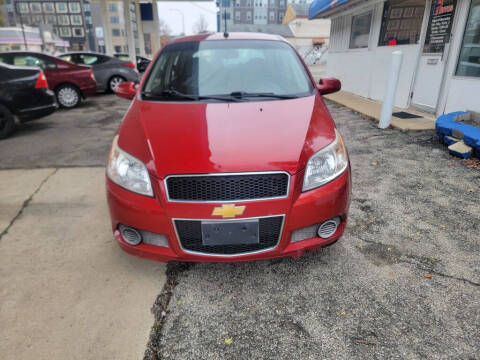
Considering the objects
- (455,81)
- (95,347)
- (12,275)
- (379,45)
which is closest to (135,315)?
(95,347)

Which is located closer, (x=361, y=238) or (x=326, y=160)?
(x=326, y=160)

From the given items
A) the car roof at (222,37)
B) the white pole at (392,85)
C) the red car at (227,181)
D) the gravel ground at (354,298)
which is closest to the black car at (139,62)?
the car roof at (222,37)

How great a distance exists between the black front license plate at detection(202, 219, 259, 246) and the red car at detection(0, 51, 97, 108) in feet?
28.3

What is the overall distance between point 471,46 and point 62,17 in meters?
105

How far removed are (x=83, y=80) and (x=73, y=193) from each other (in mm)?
6387

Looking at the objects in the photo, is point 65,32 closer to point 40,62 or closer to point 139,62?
point 139,62

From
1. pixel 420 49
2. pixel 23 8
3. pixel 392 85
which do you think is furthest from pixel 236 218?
pixel 23 8

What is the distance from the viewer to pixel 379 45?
9.02 m

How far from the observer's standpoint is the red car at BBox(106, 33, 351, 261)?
200cm

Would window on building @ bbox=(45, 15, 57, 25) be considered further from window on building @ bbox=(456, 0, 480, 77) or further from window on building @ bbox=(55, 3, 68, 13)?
window on building @ bbox=(456, 0, 480, 77)

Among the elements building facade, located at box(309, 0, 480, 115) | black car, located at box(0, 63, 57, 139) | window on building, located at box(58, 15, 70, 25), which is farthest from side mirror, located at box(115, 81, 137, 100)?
window on building, located at box(58, 15, 70, 25)

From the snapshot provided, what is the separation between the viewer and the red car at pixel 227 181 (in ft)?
6.55

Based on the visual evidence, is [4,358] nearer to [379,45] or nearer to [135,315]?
[135,315]

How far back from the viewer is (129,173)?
7.13 ft
